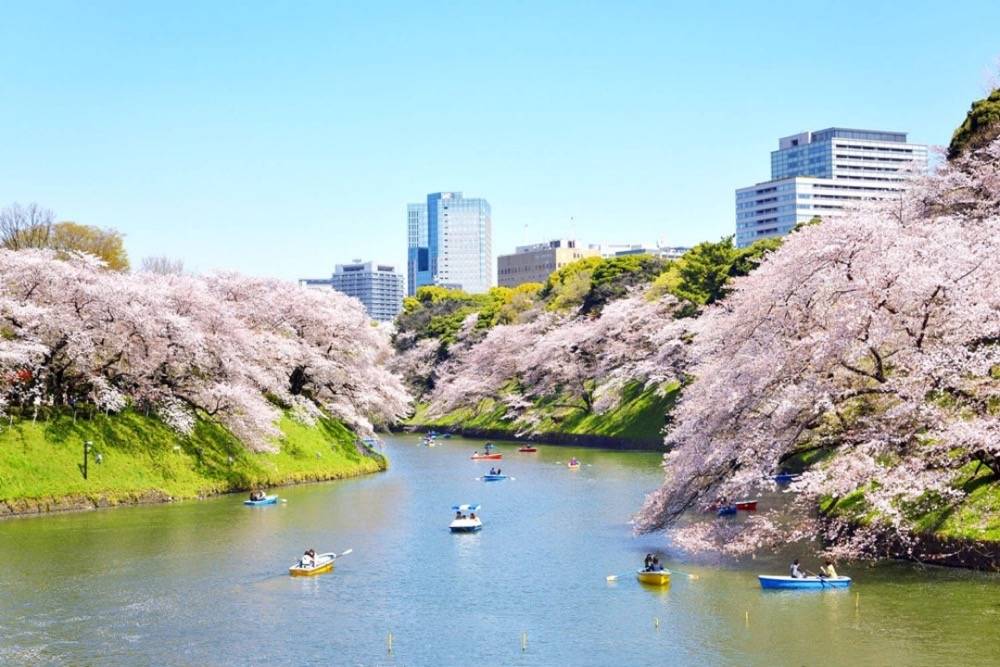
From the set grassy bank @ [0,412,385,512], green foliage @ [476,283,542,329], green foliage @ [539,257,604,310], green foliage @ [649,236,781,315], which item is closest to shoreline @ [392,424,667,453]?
green foliage @ [649,236,781,315]

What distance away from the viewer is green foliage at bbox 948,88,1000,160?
2280 inches

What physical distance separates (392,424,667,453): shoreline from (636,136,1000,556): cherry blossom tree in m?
41.5

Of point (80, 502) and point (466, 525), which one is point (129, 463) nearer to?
point (80, 502)

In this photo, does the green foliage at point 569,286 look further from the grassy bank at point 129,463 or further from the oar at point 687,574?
the oar at point 687,574

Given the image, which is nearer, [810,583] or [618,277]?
[810,583]

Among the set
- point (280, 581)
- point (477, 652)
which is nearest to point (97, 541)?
point (280, 581)

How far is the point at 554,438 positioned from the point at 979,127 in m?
45.2

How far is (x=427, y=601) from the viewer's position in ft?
106

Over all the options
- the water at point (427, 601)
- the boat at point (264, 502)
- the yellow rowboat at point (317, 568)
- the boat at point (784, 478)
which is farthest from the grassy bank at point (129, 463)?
the boat at point (784, 478)

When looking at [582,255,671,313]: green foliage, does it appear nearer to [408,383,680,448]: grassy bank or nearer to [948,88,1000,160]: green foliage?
[408,383,680,448]: grassy bank

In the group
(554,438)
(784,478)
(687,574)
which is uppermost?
(554,438)

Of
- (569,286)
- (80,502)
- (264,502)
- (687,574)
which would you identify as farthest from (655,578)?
(569,286)

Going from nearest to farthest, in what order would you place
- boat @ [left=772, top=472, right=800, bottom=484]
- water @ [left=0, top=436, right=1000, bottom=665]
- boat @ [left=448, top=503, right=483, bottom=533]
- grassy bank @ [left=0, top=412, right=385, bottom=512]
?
1. water @ [left=0, top=436, right=1000, bottom=665]
2. boat @ [left=448, top=503, right=483, bottom=533]
3. grassy bank @ [left=0, top=412, right=385, bottom=512]
4. boat @ [left=772, top=472, right=800, bottom=484]

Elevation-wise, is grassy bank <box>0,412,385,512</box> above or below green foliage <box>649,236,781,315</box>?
below
